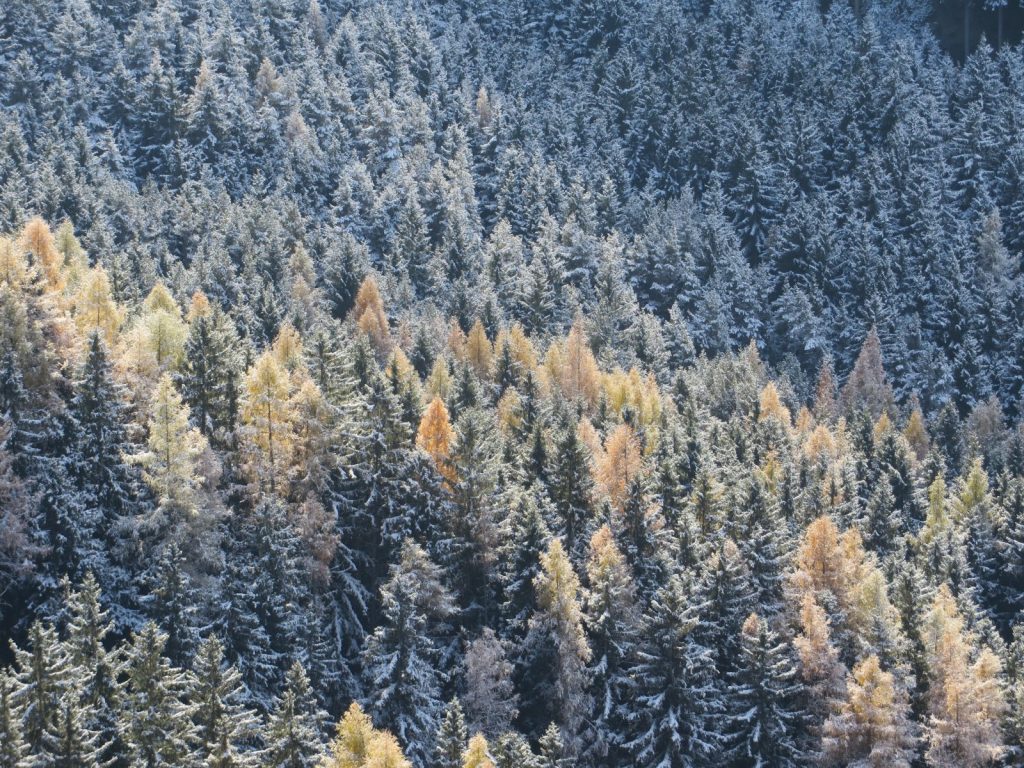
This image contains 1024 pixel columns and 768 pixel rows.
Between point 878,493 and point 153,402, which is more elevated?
point 153,402

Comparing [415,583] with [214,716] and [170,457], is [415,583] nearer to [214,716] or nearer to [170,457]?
[170,457]

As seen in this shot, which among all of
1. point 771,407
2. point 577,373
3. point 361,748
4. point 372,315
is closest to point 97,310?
point 361,748

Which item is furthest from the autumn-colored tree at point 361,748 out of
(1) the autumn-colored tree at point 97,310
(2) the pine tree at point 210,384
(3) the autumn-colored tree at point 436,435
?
(1) the autumn-colored tree at point 97,310

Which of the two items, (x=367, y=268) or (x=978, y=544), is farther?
(x=367, y=268)

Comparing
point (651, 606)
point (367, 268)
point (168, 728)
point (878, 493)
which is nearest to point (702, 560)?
point (651, 606)

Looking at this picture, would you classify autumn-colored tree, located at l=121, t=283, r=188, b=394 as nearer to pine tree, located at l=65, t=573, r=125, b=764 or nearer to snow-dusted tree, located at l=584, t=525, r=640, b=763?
pine tree, located at l=65, t=573, r=125, b=764

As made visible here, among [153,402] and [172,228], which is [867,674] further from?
[172,228]

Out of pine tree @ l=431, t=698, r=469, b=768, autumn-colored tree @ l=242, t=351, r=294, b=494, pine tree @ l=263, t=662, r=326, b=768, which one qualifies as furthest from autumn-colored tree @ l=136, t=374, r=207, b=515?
pine tree @ l=431, t=698, r=469, b=768
